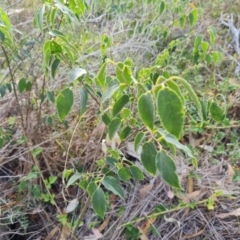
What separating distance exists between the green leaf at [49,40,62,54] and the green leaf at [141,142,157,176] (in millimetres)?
345

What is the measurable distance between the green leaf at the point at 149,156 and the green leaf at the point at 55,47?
1.13 feet

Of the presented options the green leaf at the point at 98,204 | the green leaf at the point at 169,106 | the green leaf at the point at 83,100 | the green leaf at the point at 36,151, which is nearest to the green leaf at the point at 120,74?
the green leaf at the point at 83,100

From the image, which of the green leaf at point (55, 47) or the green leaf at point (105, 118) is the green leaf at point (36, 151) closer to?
the green leaf at point (105, 118)

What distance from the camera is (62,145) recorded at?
72.6 inches

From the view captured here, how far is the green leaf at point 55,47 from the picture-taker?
1.01 meters

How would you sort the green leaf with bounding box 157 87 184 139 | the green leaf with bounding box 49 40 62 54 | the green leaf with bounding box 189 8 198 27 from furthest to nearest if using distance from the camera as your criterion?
1. the green leaf with bounding box 189 8 198 27
2. the green leaf with bounding box 49 40 62 54
3. the green leaf with bounding box 157 87 184 139

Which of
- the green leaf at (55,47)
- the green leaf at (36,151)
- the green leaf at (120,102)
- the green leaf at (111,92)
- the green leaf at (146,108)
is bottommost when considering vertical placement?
the green leaf at (36,151)

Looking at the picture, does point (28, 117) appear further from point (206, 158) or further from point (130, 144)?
point (206, 158)

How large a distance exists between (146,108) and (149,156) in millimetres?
167

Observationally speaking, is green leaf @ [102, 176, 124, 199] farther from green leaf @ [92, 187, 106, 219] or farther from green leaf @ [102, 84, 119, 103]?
green leaf @ [102, 84, 119, 103]

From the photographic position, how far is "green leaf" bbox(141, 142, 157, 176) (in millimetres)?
868

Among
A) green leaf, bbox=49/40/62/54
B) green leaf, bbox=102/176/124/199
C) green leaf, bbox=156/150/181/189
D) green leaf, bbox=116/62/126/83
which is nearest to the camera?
green leaf, bbox=156/150/181/189

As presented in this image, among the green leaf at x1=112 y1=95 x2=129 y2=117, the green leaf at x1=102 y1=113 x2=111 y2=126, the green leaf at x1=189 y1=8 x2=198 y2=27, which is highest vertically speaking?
the green leaf at x1=112 y1=95 x2=129 y2=117

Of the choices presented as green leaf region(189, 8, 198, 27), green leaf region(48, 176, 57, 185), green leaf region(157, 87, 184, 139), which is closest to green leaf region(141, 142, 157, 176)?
green leaf region(157, 87, 184, 139)
